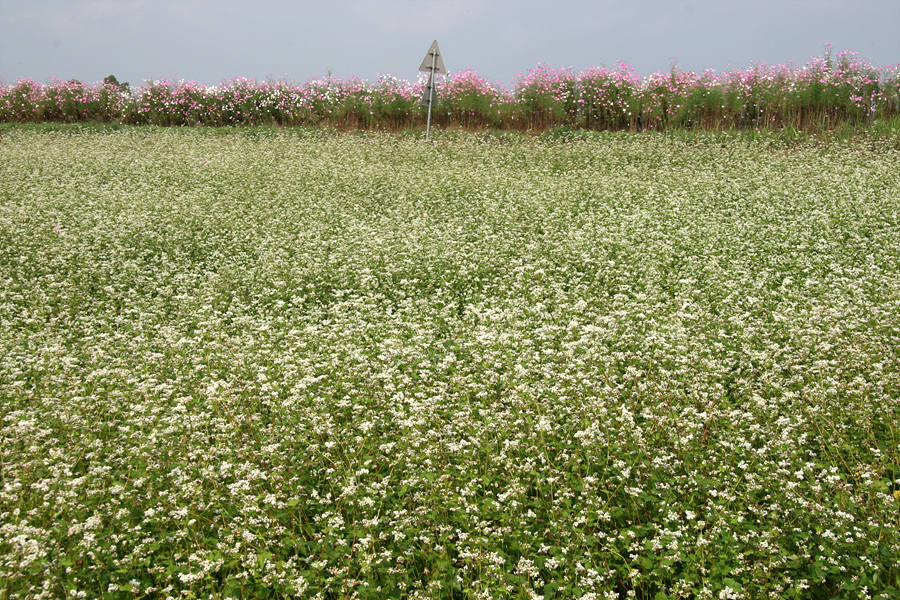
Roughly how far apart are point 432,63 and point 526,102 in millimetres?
5616

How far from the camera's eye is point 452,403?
5105 mm

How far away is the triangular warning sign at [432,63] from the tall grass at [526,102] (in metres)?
5.08

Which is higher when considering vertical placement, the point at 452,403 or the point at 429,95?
the point at 429,95

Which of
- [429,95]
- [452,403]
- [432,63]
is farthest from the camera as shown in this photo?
[429,95]

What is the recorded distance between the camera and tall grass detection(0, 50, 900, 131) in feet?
69.1

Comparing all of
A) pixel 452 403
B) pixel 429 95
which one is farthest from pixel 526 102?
pixel 452 403

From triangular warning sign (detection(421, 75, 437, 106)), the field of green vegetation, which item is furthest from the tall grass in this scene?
the field of green vegetation

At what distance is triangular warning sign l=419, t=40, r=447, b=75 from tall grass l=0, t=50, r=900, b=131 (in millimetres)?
5079

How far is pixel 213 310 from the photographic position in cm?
756

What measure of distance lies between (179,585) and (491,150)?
16.8 m

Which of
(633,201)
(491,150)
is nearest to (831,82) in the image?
(491,150)

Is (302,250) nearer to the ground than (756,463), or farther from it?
farther from it

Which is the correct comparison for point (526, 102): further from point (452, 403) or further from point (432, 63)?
point (452, 403)

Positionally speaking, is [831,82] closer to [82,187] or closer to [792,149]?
[792,149]
